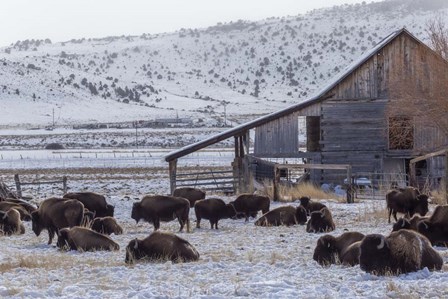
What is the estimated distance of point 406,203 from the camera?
1966cm

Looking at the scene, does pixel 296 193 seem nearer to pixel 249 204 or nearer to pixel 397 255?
pixel 249 204

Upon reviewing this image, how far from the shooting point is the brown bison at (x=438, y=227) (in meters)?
14.1

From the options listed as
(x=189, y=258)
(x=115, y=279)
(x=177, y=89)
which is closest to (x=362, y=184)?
(x=189, y=258)

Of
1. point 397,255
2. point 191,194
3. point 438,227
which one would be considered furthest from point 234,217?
point 397,255

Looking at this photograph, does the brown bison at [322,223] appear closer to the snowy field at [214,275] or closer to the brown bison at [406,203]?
the snowy field at [214,275]

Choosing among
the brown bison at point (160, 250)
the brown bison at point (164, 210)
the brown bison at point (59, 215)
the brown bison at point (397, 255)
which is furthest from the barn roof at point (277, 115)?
the brown bison at point (397, 255)

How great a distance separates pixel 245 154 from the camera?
119ft

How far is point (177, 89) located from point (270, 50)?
22087 mm

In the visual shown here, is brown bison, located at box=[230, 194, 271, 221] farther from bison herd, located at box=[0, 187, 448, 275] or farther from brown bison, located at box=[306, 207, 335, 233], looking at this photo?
brown bison, located at box=[306, 207, 335, 233]

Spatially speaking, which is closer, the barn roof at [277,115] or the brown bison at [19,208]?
the brown bison at [19,208]

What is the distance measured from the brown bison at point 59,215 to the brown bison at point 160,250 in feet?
13.7

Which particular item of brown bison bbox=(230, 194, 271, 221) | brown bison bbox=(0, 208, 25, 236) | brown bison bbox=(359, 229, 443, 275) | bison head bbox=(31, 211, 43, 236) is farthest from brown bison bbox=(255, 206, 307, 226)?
brown bison bbox=(359, 229, 443, 275)

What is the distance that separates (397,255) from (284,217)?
8.80 metres

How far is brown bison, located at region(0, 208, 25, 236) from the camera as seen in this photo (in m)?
18.5
